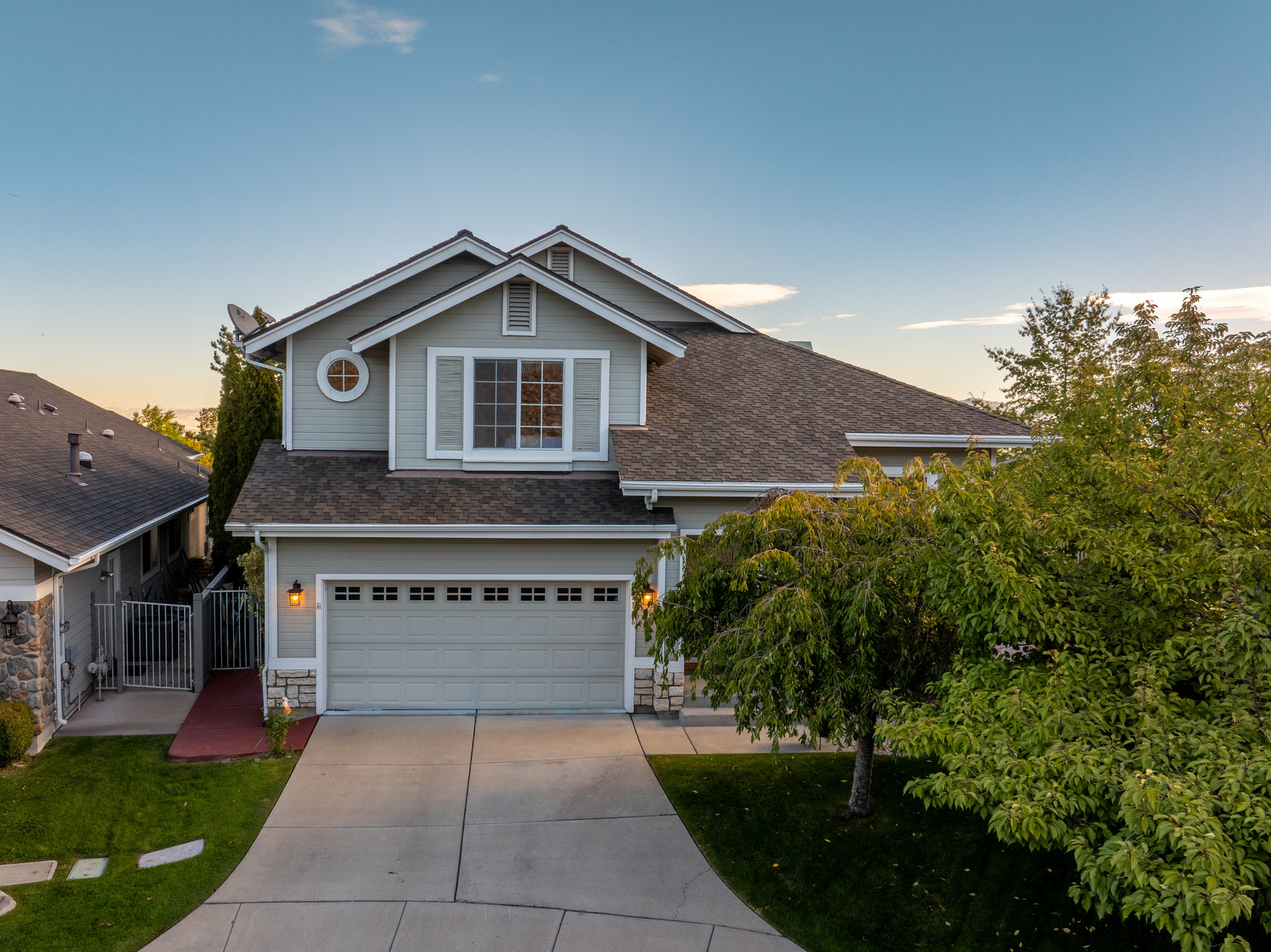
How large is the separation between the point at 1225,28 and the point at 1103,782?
14.4 metres

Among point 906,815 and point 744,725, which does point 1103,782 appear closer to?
point 744,725

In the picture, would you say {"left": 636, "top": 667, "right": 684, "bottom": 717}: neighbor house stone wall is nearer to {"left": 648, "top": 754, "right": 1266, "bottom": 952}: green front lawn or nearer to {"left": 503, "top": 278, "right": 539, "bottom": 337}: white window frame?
{"left": 648, "top": 754, "right": 1266, "bottom": 952}: green front lawn

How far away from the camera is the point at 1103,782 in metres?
4.39

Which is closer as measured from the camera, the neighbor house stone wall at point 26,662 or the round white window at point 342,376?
the neighbor house stone wall at point 26,662

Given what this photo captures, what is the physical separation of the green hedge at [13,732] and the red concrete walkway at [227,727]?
1.64 m

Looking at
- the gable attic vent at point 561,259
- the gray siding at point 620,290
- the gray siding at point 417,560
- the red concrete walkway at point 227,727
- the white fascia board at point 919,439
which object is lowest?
the red concrete walkway at point 227,727

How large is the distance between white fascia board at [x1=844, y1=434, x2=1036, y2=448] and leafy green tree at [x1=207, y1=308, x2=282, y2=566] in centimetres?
1309

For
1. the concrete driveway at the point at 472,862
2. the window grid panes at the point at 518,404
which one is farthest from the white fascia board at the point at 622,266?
the concrete driveway at the point at 472,862

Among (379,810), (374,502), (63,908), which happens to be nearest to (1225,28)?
(374,502)

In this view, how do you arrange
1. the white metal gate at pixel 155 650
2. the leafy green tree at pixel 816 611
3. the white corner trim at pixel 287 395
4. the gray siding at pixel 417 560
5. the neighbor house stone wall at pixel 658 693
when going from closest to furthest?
the leafy green tree at pixel 816 611
the gray siding at pixel 417 560
the neighbor house stone wall at pixel 658 693
the white corner trim at pixel 287 395
the white metal gate at pixel 155 650

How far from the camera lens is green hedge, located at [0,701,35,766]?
952 centimetres

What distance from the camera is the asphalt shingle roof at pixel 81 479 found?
37.0 feet

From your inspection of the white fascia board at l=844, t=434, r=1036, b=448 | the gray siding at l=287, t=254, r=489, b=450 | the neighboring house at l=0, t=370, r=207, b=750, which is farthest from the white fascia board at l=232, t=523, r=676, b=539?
the white fascia board at l=844, t=434, r=1036, b=448

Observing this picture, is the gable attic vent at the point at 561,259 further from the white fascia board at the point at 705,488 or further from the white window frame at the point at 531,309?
the white fascia board at the point at 705,488
